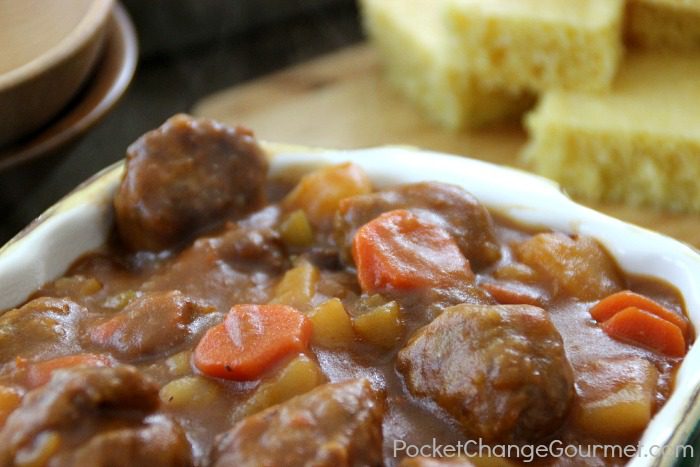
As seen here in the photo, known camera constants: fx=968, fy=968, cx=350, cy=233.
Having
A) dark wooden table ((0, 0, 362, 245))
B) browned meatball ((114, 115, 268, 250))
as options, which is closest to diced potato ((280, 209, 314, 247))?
browned meatball ((114, 115, 268, 250))

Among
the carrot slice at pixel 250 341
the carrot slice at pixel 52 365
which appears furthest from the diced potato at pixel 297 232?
the carrot slice at pixel 52 365

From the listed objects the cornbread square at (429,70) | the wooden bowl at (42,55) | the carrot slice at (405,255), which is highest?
the wooden bowl at (42,55)

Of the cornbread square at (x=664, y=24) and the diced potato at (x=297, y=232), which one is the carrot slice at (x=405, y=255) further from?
the cornbread square at (x=664, y=24)

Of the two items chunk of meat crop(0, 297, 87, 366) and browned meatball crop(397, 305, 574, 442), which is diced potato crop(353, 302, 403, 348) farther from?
chunk of meat crop(0, 297, 87, 366)

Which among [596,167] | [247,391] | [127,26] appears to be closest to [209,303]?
[247,391]

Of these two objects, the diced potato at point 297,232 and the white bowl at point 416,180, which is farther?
the diced potato at point 297,232

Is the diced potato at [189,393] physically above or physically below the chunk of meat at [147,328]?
below

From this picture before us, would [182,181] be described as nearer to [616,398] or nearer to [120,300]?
[120,300]

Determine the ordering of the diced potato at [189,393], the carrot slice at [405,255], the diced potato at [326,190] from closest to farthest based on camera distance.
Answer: the diced potato at [189,393] < the carrot slice at [405,255] < the diced potato at [326,190]
